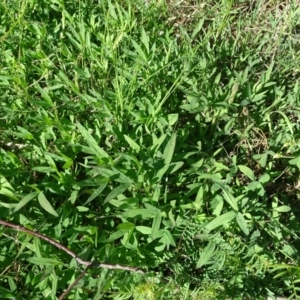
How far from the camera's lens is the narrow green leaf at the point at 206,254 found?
175 centimetres

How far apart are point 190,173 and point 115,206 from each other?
13.7 inches

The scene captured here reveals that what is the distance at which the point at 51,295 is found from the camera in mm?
1771

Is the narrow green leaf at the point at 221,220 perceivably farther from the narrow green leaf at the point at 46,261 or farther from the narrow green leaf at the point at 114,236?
the narrow green leaf at the point at 46,261

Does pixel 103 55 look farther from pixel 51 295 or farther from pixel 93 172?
pixel 51 295

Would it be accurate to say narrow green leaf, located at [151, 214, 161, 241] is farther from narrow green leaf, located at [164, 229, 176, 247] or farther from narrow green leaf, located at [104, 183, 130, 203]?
narrow green leaf, located at [104, 183, 130, 203]

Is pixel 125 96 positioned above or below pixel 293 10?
below

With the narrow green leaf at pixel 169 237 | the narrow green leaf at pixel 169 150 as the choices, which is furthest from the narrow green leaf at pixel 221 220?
the narrow green leaf at pixel 169 150

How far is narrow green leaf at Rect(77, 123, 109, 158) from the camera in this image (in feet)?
5.96

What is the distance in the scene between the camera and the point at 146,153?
1.83m

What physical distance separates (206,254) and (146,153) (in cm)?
47

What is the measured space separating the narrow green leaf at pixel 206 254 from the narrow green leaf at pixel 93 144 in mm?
546

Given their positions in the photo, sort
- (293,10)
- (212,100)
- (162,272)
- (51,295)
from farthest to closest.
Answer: (293,10) < (212,100) < (162,272) < (51,295)

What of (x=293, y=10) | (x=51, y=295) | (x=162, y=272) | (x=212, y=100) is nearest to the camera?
(x=51, y=295)

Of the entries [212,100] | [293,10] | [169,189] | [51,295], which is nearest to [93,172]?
[169,189]
